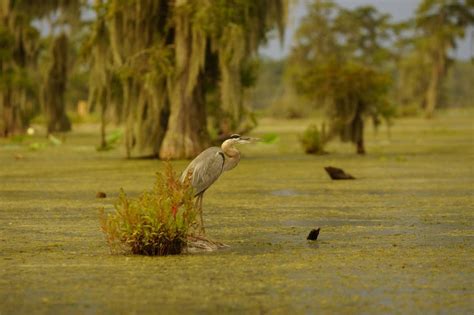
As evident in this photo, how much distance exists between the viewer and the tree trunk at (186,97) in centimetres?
2322

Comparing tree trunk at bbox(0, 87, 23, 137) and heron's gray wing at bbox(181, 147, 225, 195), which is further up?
heron's gray wing at bbox(181, 147, 225, 195)

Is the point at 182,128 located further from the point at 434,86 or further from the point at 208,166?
the point at 434,86

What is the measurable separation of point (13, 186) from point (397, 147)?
15.6 metres

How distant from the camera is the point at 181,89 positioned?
77.5 ft

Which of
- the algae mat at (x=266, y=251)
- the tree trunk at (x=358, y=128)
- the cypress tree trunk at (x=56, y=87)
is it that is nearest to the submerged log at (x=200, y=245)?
the algae mat at (x=266, y=251)

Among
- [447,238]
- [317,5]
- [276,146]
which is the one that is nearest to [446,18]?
[317,5]

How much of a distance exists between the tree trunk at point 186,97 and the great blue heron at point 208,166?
13.2 m

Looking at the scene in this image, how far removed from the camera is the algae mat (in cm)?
704

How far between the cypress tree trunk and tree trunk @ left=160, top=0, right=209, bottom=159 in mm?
14724

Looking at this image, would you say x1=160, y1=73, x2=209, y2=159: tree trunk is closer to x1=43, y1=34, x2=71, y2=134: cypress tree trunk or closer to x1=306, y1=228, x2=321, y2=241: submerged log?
x1=306, y1=228, x2=321, y2=241: submerged log

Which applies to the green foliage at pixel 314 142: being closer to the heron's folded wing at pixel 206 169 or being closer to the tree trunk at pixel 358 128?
the tree trunk at pixel 358 128

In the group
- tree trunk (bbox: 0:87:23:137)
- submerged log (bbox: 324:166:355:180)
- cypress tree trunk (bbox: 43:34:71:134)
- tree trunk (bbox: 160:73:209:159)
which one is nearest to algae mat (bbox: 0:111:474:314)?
submerged log (bbox: 324:166:355:180)

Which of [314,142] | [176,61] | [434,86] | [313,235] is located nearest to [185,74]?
[176,61]

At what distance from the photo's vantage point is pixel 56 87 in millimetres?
38875
